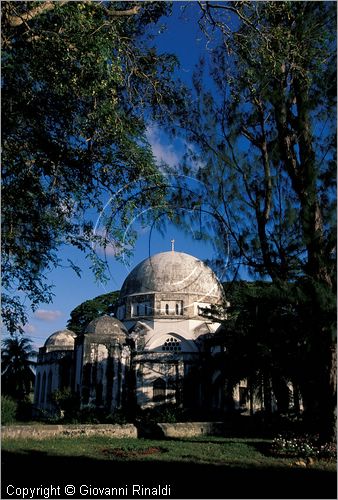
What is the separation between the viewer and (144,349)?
1035 inches

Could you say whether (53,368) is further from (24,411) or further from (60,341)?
(60,341)

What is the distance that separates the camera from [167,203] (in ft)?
24.1

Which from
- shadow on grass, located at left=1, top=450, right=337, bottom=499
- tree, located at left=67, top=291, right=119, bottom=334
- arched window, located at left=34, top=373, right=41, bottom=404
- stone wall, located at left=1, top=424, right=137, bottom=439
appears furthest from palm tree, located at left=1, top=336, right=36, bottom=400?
shadow on grass, located at left=1, top=450, right=337, bottom=499

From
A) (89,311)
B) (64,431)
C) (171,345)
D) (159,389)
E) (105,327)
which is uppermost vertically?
(89,311)

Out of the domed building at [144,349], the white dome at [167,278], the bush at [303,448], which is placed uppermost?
the white dome at [167,278]

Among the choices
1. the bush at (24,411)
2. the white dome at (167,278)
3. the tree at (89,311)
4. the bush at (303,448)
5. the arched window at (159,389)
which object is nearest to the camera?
the bush at (303,448)

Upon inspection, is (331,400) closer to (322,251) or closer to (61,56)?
(322,251)

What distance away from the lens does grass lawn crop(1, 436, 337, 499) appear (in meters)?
5.87

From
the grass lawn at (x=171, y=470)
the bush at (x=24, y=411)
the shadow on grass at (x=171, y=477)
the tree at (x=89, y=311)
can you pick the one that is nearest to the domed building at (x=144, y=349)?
the bush at (x=24, y=411)

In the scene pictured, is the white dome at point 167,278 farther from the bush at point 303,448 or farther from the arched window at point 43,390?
the bush at point 303,448

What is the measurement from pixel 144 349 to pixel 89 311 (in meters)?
13.5

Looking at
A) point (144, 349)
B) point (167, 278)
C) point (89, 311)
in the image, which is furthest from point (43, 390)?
point (89, 311)

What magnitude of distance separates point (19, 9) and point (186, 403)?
2256 centimetres

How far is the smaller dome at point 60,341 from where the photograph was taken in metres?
29.0
